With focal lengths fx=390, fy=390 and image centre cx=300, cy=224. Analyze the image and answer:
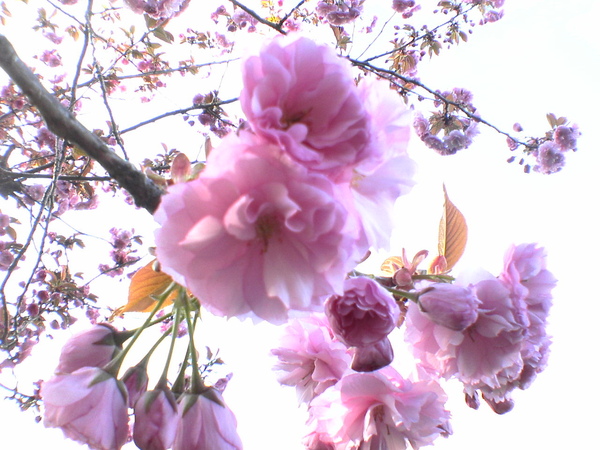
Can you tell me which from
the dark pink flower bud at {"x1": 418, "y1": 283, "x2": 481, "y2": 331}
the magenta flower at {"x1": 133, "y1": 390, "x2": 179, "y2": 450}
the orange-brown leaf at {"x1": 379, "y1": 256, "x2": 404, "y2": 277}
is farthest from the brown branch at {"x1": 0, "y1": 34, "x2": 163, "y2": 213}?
the orange-brown leaf at {"x1": 379, "y1": 256, "x2": 404, "y2": 277}

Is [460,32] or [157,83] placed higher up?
[157,83]

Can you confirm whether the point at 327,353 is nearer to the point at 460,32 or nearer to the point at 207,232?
the point at 207,232

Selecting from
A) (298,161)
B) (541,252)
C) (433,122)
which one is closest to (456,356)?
(541,252)

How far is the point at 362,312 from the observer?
504 mm

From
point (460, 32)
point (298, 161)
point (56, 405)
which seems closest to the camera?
point (298, 161)

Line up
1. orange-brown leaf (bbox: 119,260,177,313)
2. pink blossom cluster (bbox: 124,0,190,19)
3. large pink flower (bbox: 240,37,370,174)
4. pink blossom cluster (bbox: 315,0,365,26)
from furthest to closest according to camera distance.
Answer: pink blossom cluster (bbox: 315,0,365,26), pink blossom cluster (bbox: 124,0,190,19), orange-brown leaf (bbox: 119,260,177,313), large pink flower (bbox: 240,37,370,174)

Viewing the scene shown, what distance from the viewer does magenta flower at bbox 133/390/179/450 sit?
1.55 ft

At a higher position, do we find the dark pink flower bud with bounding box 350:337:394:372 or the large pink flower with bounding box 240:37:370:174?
Answer: the large pink flower with bounding box 240:37:370:174

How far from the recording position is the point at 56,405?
0.47 metres

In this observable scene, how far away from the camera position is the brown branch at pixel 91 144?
428 mm

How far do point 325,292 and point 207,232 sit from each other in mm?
134

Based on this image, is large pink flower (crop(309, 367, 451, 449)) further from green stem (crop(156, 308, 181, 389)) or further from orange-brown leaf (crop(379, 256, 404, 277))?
green stem (crop(156, 308, 181, 389))

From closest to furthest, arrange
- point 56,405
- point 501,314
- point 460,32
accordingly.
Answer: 1. point 56,405
2. point 501,314
3. point 460,32

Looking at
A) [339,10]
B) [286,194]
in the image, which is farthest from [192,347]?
[339,10]
